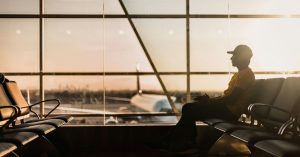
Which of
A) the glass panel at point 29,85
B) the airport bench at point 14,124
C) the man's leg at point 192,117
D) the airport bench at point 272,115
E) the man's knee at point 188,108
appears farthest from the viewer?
the glass panel at point 29,85

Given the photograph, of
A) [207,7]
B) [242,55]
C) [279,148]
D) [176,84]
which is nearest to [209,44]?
[207,7]

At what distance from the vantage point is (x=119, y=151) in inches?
200

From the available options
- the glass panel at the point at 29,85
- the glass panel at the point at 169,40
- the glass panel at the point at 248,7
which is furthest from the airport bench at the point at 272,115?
the glass panel at the point at 29,85

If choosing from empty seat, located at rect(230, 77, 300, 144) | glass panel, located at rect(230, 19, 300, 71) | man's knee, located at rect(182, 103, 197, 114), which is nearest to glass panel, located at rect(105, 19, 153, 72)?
glass panel, located at rect(230, 19, 300, 71)

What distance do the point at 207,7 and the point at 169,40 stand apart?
0.68 m

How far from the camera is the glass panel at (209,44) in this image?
5734 mm

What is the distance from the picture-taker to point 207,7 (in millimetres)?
5742

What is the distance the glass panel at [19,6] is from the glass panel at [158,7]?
48.0 inches

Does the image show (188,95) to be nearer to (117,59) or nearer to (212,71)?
(212,71)

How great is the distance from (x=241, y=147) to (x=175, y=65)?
1.49 metres

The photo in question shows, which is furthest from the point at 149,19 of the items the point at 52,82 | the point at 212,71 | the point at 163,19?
the point at 52,82

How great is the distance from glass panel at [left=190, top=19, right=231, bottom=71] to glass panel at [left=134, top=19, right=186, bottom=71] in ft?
0.46

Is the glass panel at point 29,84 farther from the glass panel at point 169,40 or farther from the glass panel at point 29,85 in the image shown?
the glass panel at point 169,40

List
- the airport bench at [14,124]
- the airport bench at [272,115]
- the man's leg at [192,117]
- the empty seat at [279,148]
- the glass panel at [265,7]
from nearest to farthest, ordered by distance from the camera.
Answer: the empty seat at [279,148], the airport bench at [14,124], the airport bench at [272,115], the man's leg at [192,117], the glass panel at [265,7]
